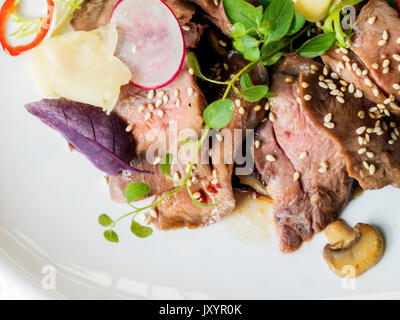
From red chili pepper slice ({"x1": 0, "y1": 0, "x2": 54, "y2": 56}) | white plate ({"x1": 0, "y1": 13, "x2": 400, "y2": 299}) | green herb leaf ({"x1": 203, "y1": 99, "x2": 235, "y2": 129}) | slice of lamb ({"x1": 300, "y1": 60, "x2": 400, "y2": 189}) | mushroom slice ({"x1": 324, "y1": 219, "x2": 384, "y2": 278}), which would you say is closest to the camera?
green herb leaf ({"x1": 203, "y1": 99, "x2": 235, "y2": 129})

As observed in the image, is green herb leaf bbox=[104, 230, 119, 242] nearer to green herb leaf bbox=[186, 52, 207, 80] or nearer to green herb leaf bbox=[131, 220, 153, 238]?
green herb leaf bbox=[131, 220, 153, 238]

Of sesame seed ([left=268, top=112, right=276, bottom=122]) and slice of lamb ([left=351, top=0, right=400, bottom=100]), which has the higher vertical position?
slice of lamb ([left=351, top=0, right=400, bottom=100])

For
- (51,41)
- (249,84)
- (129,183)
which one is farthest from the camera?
(129,183)

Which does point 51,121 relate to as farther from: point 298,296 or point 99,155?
point 298,296

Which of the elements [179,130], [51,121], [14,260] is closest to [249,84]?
[179,130]

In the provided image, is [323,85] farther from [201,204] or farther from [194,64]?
[201,204]

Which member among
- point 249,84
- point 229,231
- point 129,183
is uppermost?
point 249,84

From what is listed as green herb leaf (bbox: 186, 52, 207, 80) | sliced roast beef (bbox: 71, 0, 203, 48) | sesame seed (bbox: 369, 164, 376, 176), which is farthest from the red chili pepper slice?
sesame seed (bbox: 369, 164, 376, 176)

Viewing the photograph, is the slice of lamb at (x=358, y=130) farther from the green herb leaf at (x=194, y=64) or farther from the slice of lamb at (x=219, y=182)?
the green herb leaf at (x=194, y=64)
